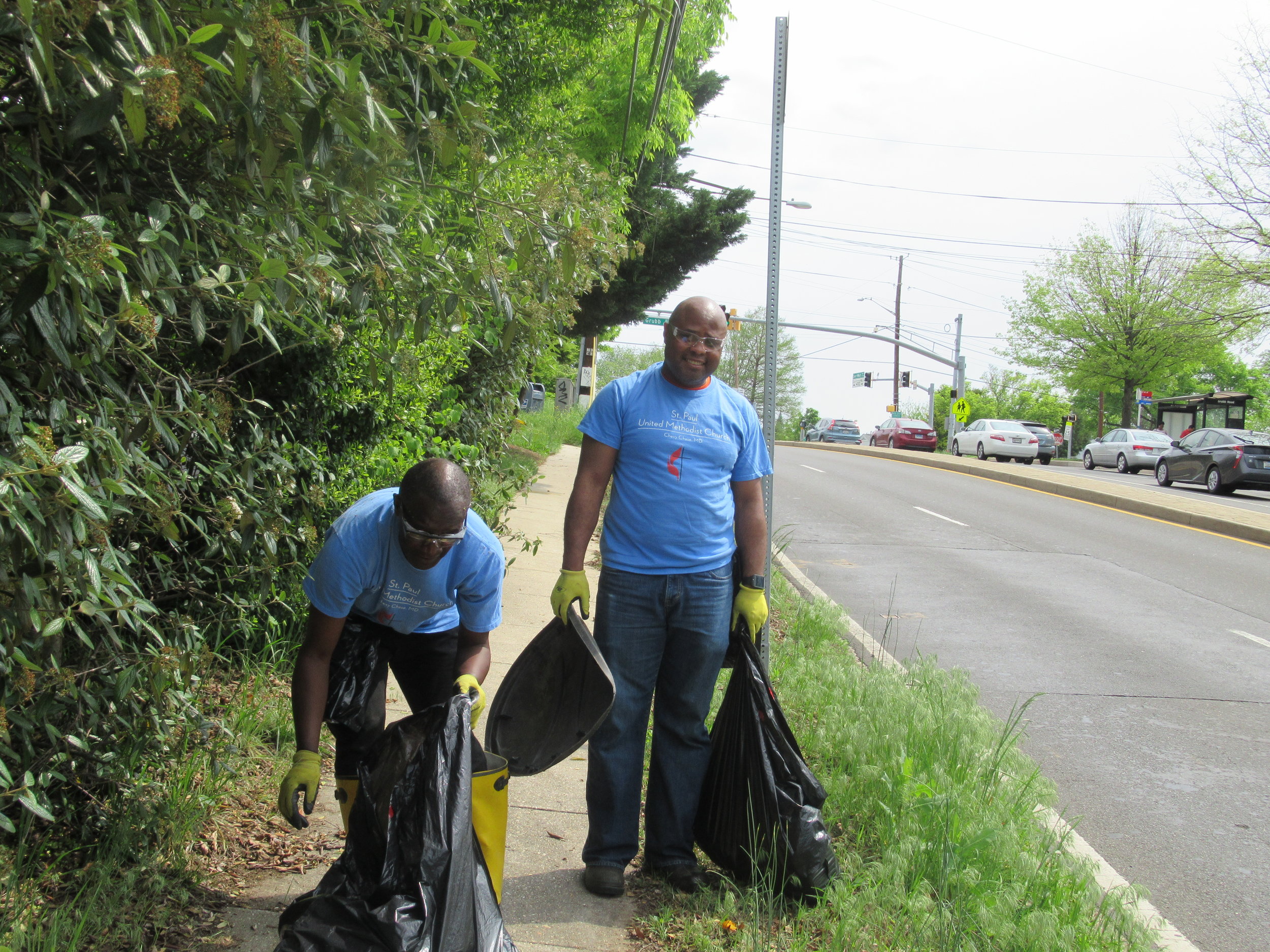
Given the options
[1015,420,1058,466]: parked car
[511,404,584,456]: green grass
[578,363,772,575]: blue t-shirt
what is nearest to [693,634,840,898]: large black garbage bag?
[578,363,772,575]: blue t-shirt

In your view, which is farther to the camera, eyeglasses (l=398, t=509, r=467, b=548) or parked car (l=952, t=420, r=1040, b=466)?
parked car (l=952, t=420, r=1040, b=466)

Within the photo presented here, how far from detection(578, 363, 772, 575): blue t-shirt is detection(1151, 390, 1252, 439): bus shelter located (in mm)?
36096

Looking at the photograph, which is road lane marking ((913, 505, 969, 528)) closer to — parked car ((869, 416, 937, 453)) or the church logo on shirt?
the church logo on shirt

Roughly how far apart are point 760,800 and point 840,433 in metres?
56.3

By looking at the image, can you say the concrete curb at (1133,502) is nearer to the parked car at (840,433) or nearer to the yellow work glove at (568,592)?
the yellow work glove at (568,592)

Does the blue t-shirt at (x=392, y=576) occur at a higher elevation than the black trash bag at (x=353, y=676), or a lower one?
higher

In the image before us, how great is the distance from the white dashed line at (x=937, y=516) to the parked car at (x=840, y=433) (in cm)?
4084

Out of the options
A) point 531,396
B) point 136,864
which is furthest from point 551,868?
point 531,396

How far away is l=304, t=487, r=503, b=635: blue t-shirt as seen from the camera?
3.03 meters

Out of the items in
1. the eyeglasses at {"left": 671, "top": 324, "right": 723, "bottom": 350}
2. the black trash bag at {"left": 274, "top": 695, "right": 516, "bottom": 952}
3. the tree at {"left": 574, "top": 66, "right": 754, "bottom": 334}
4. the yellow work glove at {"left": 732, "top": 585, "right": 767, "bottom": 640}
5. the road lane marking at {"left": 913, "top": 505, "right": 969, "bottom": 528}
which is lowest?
the road lane marking at {"left": 913, "top": 505, "right": 969, "bottom": 528}

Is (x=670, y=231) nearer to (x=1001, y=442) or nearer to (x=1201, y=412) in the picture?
(x=1001, y=442)

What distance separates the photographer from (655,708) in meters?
3.66

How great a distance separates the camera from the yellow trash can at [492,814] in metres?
2.73

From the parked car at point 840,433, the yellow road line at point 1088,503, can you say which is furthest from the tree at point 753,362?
the yellow road line at point 1088,503
